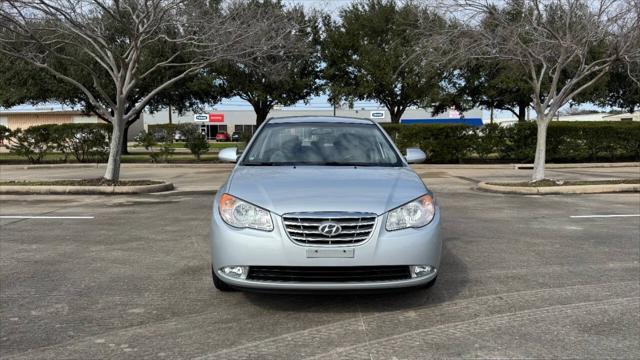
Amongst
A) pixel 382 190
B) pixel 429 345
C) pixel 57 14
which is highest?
pixel 57 14

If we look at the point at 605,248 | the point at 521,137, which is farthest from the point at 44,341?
the point at 521,137

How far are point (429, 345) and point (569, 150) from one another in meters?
20.5

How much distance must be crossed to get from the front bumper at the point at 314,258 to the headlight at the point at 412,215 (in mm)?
47

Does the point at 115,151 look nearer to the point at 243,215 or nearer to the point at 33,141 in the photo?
the point at 33,141

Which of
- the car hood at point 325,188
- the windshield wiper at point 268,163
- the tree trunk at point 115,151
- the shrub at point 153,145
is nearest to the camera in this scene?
the car hood at point 325,188

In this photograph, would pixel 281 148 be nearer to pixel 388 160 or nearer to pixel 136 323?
pixel 388 160

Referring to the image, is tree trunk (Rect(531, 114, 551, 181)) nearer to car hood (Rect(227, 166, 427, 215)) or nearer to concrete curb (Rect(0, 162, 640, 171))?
concrete curb (Rect(0, 162, 640, 171))

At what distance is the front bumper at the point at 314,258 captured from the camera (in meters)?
3.99

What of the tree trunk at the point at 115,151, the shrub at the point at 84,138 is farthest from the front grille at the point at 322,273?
the shrub at the point at 84,138

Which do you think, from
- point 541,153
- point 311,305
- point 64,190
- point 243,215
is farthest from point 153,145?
point 243,215

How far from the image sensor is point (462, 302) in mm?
4762

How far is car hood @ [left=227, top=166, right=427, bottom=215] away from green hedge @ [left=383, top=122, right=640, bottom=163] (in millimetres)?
17495

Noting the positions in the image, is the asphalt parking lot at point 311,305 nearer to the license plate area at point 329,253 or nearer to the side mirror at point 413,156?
the license plate area at point 329,253

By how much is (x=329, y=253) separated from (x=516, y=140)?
1976 cm
